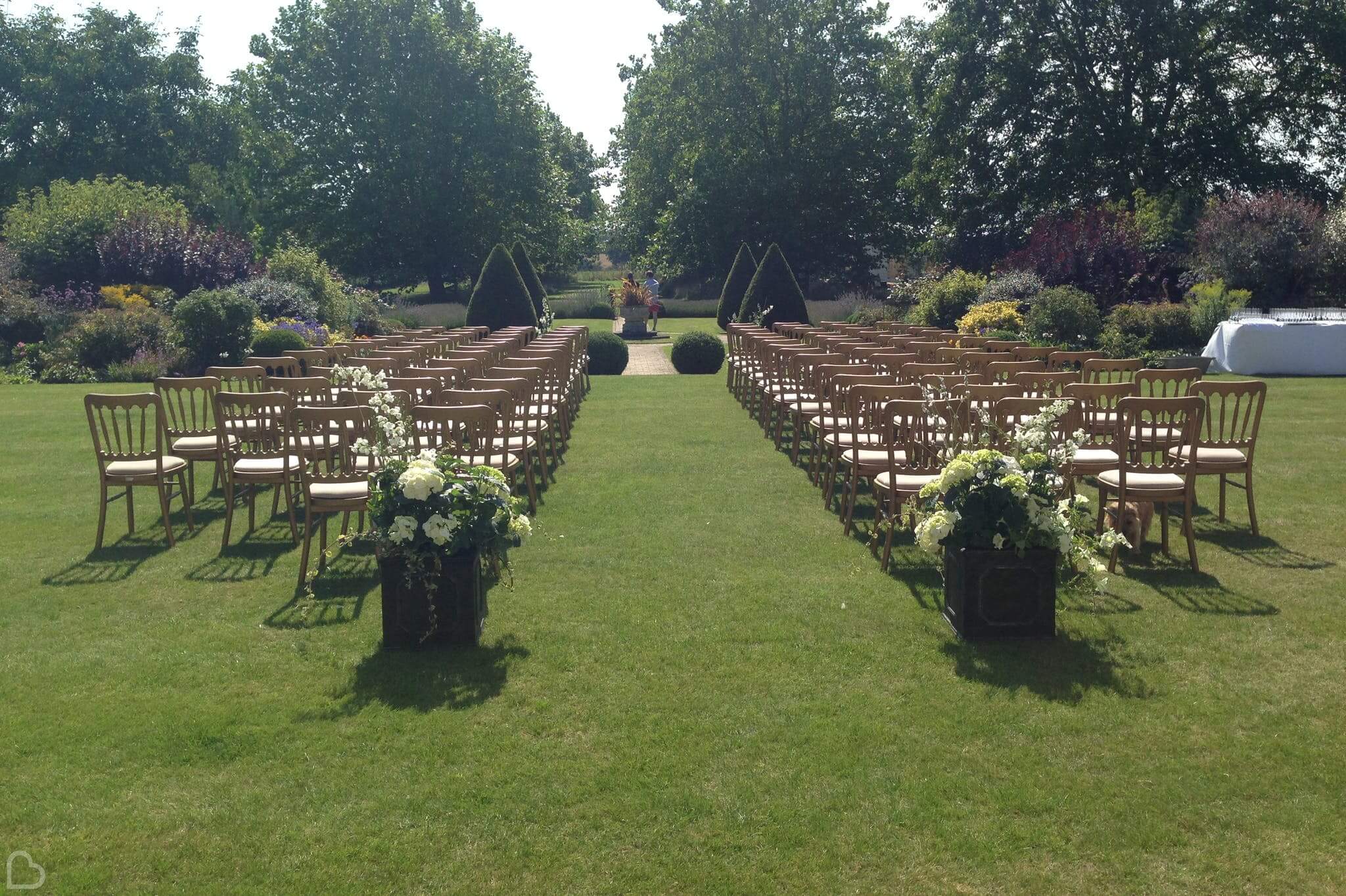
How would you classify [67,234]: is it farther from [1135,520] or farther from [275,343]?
[1135,520]

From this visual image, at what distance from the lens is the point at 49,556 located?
809 centimetres

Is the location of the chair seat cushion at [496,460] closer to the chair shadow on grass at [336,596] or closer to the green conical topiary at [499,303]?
the chair shadow on grass at [336,596]

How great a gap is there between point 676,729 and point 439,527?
63.0 inches

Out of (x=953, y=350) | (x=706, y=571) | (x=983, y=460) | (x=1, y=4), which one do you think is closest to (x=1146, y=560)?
(x=983, y=460)

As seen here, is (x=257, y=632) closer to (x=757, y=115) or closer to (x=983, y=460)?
(x=983, y=460)

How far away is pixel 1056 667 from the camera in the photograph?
18.4ft

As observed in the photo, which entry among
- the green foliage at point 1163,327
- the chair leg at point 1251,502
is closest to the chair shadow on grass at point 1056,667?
the chair leg at point 1251,502

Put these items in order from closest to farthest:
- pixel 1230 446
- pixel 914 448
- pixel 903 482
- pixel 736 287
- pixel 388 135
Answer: pixel 903 482 < pixel 1230 446 < pixel 914 448 < pixel 736 287 < pixel 388 135

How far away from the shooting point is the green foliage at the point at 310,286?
25188 mm

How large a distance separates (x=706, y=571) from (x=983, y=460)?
2.18 m

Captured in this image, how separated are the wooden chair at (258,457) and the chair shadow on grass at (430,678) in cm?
223

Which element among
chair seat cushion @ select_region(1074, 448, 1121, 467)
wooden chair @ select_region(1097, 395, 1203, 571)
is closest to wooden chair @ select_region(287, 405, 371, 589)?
wooden chair @ select_region(1097, 395, 1203, 571)

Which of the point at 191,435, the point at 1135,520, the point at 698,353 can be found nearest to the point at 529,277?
the point at 698,353

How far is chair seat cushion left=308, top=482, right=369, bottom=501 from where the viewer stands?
7168mm
